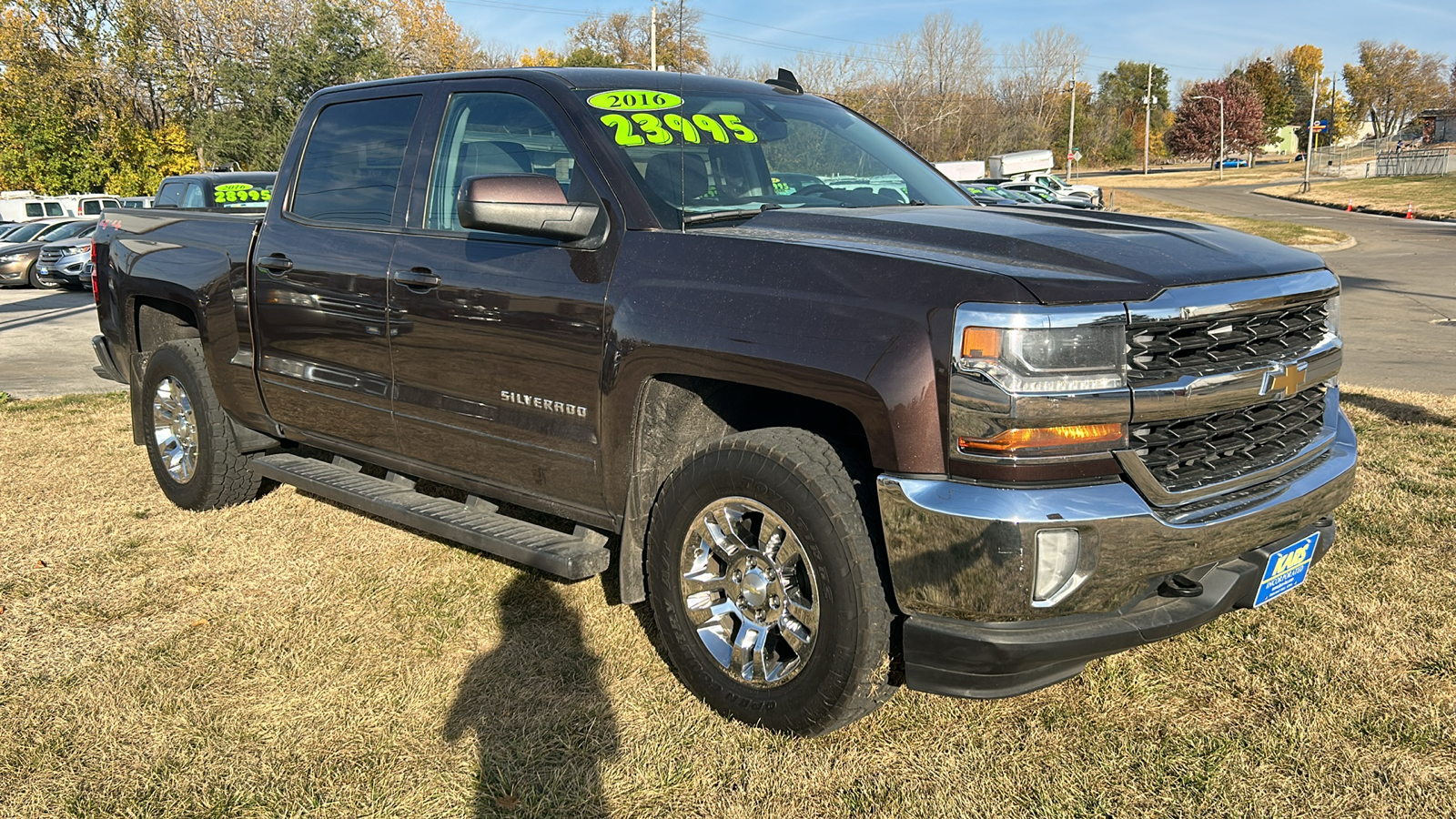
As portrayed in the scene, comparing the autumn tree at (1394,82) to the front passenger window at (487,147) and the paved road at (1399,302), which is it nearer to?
the paved road at (1399,302)

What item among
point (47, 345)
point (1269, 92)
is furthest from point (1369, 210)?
point (1269, 92)

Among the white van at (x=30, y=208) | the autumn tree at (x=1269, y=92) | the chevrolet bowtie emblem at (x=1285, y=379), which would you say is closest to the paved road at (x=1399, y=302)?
the chevrolet bowtie emblem at (x=1285, y=379)

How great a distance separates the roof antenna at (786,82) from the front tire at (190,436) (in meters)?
3.05

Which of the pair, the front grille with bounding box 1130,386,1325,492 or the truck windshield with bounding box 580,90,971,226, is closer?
the front grille with bounding box 1130,386,1325,492

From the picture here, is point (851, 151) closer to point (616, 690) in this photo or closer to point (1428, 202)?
point (616, 690)

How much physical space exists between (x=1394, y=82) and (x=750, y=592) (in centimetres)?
11056

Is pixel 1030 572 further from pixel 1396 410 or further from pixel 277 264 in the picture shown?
pixel 1396 410

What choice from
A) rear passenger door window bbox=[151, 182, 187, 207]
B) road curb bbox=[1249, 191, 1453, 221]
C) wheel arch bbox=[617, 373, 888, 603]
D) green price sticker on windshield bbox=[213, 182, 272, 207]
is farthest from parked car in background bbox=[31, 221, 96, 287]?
road curb bbox=[1249, 191, 1453, 221]

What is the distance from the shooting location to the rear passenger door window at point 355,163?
4277 mm

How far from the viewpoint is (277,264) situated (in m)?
4.62

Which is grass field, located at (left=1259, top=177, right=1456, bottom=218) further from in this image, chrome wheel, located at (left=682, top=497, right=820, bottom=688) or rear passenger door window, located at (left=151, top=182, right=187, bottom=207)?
chrome wheel, located at (left=682, top=497, right=820, bottom=688)

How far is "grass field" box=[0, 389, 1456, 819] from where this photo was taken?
2953 millimetres

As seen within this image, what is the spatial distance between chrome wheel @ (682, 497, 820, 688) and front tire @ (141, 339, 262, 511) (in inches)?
124

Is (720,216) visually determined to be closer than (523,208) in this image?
No
